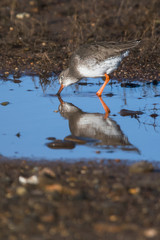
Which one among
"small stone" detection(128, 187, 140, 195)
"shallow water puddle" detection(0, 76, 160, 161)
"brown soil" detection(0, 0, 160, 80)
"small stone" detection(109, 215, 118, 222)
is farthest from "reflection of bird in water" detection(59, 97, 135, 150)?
"brown soil" detection(0, 0, 160, 80)

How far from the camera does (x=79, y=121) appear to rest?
768 cm

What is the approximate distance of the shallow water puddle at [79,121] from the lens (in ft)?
21.1

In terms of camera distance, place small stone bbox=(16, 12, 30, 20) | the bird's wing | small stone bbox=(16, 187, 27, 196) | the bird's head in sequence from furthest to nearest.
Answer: small stone bbox=(16, 12, 30, 20) → the bird's head → the bird's wing → small stone bbox=(16, 187, 27, 196)

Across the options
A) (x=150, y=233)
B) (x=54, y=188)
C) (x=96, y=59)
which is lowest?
(x=150, y=233)

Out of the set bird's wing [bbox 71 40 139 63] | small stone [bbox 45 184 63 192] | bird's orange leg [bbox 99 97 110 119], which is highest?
bird's wing [bbox 71 40 139 63]

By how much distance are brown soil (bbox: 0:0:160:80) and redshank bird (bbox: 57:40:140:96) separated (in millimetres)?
1198

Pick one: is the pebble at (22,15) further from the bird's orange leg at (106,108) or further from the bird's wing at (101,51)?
the bird's orange leg at (106,108)

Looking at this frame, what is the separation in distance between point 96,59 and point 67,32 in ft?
14.1

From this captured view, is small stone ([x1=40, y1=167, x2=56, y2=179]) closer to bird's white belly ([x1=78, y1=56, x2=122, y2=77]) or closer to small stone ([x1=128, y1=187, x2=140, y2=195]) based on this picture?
small stone ([x1=128, y1=187, x2=140, y2=195])

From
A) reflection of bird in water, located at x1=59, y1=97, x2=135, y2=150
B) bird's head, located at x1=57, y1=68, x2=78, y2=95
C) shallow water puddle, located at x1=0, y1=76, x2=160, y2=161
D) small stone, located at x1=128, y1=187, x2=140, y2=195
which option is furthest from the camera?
bird's head, located at x1=57, y1=68, x2=78, y2=95

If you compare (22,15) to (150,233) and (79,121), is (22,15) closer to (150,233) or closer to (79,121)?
(79,121)

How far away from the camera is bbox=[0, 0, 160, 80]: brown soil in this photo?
435 inches

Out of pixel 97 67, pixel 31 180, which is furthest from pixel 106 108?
pixel 31 180

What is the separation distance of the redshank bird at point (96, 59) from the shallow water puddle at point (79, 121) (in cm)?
43
